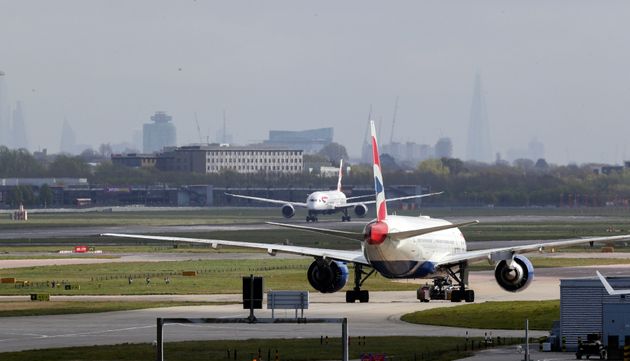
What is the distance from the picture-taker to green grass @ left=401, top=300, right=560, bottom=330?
99.9 metres

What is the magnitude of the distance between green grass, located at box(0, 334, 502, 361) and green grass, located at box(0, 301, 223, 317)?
22.0 meters

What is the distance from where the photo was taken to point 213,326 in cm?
10094

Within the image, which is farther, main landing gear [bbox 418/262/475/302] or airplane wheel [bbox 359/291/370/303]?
main landing gear [bbox 418/262/475/302]

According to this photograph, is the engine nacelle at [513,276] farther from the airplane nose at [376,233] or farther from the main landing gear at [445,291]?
the airplane nose at [376,233]

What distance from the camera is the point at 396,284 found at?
135m

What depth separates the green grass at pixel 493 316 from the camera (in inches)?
3935

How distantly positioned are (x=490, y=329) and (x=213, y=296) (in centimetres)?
Result: 2944

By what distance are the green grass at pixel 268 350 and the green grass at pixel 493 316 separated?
9.52 meters

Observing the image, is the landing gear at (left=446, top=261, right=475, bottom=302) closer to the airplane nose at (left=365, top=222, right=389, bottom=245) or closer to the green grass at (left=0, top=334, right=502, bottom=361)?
the airplane nose at (left=365, top=222, right=389, bottom=245)

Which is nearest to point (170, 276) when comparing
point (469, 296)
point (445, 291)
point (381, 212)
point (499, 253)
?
point (445, 291)

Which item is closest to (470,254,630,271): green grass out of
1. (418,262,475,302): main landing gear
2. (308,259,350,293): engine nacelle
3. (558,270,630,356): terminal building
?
(418,262,475,302): main landing gear

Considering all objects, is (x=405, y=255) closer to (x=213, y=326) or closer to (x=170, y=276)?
(x=213, y=326)

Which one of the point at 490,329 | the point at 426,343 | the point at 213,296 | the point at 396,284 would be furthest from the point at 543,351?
the point at 396,284

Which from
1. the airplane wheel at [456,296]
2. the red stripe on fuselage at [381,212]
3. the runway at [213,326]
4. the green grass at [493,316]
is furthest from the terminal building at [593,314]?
the airplane wheel at [456,296]
